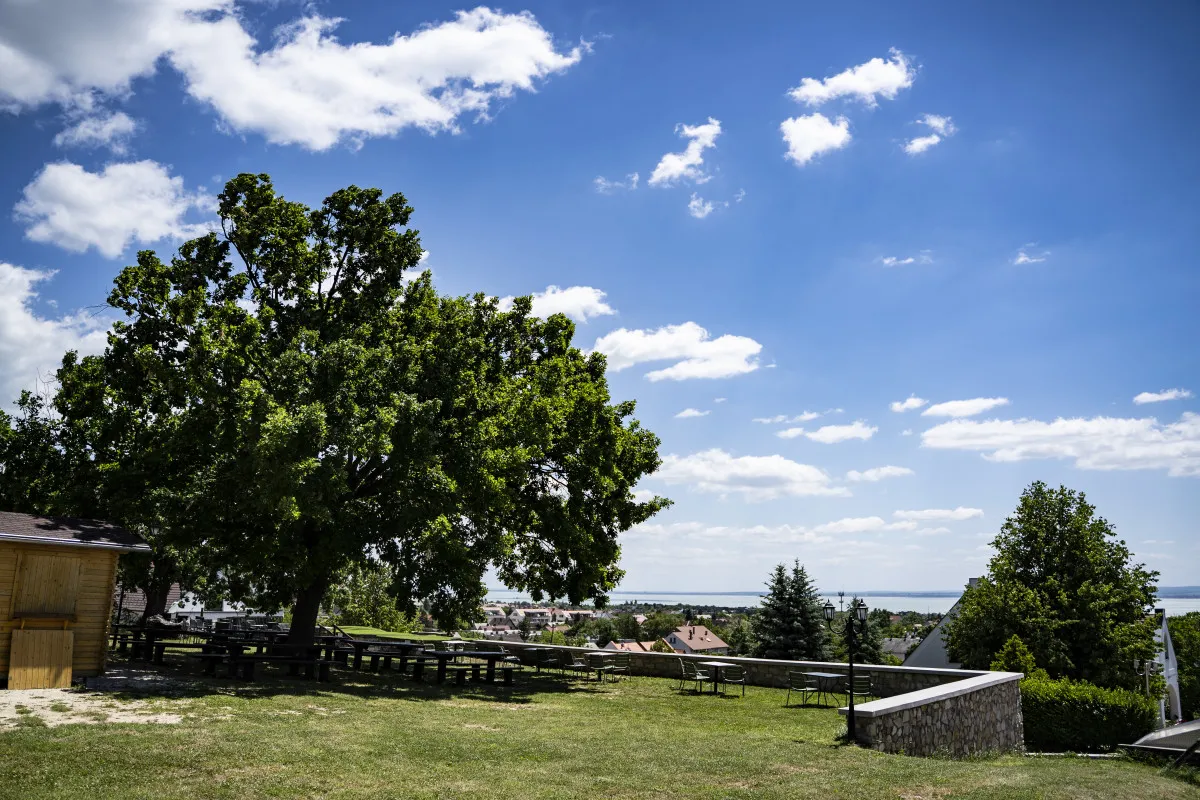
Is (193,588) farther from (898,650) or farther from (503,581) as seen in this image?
(898,650)

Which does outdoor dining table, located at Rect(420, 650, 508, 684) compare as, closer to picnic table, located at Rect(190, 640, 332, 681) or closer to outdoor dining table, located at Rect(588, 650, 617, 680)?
picnic table, located at Rect(190, 640, 332, 681)

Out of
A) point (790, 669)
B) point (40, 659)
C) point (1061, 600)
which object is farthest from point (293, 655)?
point (1061, 600)

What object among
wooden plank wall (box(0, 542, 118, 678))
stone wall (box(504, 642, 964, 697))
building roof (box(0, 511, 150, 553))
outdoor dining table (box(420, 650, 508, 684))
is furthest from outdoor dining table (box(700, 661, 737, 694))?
wooden plank wall (box(0, 542, 118, 678))

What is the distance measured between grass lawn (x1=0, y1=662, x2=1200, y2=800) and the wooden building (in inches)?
87.5

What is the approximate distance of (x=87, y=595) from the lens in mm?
14898

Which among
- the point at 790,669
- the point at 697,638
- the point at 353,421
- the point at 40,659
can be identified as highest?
the point at 353,421

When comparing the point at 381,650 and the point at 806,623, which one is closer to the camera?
the point at 381,650

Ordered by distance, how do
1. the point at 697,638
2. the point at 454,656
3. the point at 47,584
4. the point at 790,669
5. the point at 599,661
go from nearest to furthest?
the point at 47,584 < the point at 454,656 < the point at 790,669 < the point at 599,661 < the point at 697,638

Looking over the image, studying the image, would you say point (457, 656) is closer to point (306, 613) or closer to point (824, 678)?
point (306, 613)

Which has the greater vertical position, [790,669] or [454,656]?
[454,656]

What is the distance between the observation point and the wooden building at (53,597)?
1368cm

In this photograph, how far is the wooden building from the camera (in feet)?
44.9

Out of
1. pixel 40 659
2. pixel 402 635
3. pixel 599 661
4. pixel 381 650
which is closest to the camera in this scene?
pixel 40 659

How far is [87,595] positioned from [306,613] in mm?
6872
